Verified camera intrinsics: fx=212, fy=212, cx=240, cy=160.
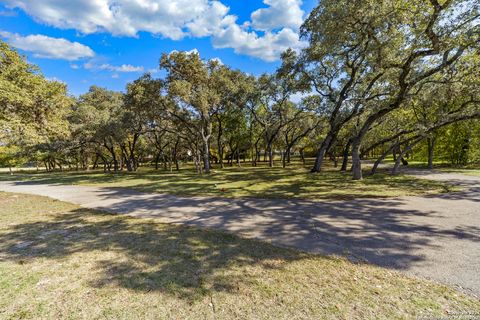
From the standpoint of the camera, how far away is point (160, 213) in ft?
23.7

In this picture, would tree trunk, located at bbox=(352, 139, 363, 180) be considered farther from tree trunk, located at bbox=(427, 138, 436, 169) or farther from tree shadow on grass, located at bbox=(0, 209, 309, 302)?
tree trunk, located at bbox=(427, 138, 436, 169)

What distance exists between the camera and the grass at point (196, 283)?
8.51 feet

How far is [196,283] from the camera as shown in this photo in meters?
3.14

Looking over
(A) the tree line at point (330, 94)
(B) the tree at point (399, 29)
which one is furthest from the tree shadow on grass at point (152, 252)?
(B) the tree at point (399, 29)

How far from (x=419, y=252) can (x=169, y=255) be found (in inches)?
185

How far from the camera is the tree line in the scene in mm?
8844

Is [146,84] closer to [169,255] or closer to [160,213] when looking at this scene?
[160,213]

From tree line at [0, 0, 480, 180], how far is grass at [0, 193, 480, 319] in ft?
28.6

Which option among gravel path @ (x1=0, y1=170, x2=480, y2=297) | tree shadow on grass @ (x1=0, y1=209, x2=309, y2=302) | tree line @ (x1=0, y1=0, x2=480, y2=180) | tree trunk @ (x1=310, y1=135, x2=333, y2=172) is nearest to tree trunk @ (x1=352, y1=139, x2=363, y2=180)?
tree line @ (x1=0, y1=0, x2=480, y2=180)

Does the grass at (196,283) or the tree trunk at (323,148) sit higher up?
the tree trunk at (323,148)

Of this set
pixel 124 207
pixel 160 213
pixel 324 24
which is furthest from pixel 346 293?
pixel 324 24

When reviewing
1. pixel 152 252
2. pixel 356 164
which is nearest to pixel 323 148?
pixel 356 164

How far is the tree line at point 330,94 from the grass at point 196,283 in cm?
871

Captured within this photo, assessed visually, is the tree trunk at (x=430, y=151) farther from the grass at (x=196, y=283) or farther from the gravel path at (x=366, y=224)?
the grass at (x=196, y=283)
